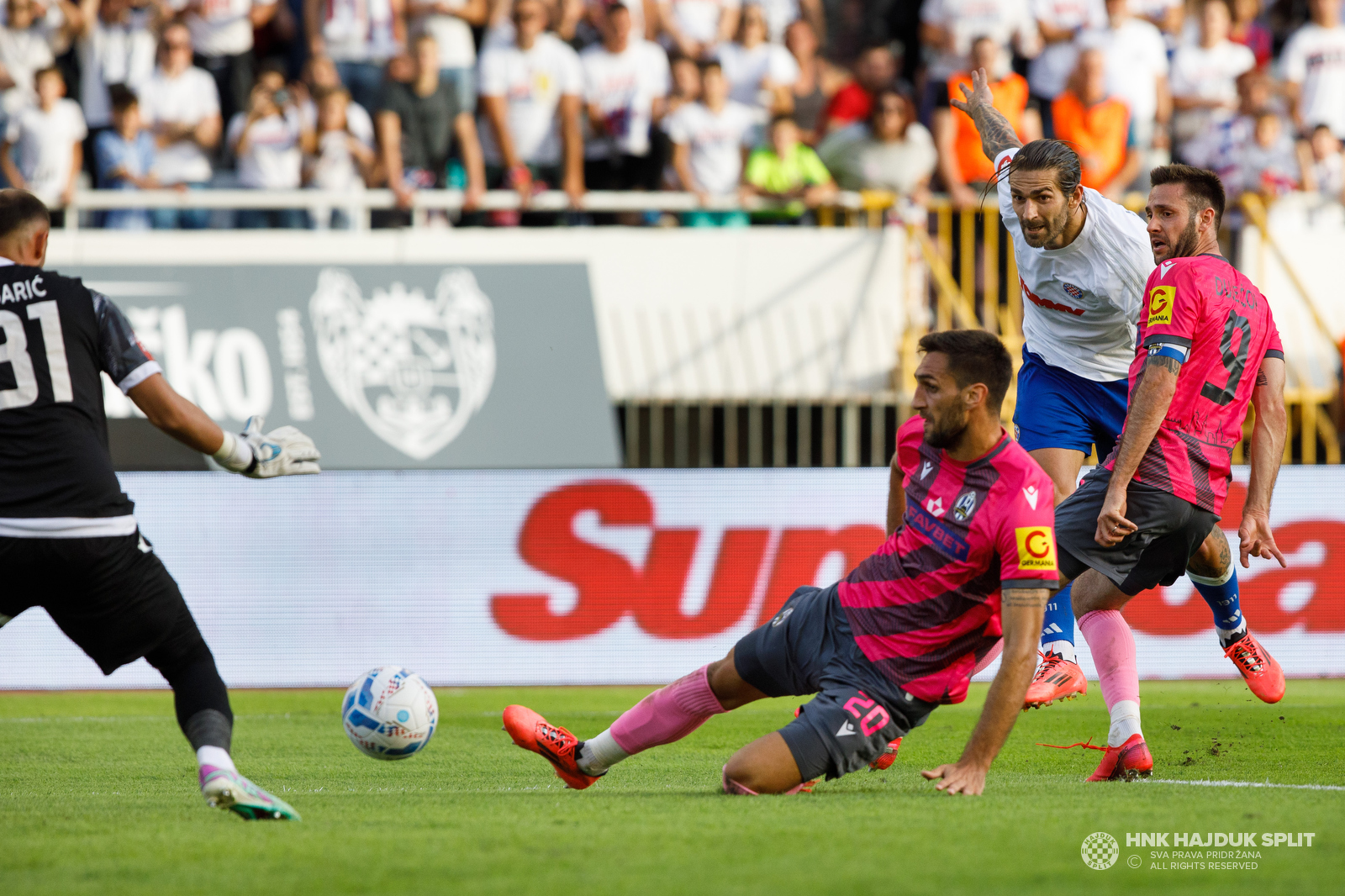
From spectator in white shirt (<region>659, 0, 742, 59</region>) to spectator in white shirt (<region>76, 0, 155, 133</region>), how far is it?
4.44 metres

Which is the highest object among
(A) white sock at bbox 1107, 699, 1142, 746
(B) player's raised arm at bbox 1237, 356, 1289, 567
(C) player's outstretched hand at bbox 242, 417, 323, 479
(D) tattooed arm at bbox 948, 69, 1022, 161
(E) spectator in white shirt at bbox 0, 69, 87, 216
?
(D) tattooed arm at bbox 948, 69, 1022, 161

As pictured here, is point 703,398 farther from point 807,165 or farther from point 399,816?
point 399,816

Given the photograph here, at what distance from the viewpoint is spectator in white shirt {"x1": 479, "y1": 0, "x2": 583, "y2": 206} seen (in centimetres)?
1293

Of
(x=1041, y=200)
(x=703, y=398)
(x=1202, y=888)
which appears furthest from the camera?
(x=703, y=398)

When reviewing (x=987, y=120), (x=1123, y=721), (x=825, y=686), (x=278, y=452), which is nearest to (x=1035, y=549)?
(x=825, y=686)

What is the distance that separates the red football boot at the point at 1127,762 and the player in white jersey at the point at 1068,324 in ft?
0.90

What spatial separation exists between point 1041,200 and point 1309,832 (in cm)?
264

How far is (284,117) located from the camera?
12812mm

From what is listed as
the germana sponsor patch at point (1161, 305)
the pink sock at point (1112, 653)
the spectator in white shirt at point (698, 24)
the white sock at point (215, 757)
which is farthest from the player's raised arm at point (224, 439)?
the spectator in white shirt at point (698, 24)

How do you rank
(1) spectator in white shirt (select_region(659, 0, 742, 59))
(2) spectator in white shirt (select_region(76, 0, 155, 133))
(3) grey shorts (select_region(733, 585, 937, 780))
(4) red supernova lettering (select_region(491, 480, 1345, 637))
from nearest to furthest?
1. (3) grey shorts (select_region(733, 585, 937, 780))
2. (4) red supernova lettering (select_region(491, 480, 1345, 637))
3. (2) spectator in white shirt (select_region(76, 0, 155, 133))
4. (1) spectator in white shirt (select_region(659, 0, 742, 59))

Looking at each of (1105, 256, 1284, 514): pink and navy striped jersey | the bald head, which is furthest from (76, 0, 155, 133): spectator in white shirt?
(1105, 256, 1284, 514): pink and navy striped jersey

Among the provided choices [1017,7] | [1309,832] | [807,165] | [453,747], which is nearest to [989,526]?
[1309,832]

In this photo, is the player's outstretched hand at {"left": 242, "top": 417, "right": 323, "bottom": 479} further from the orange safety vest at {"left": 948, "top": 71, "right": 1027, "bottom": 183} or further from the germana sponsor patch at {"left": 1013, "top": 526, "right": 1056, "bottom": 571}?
the orange safety vest at {"left": 948, "top": 71, "right": 1027, "bottom": 183}

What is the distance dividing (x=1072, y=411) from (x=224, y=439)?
354 centimetres
